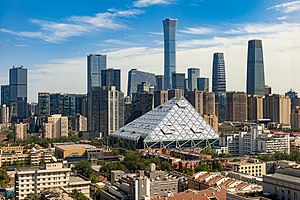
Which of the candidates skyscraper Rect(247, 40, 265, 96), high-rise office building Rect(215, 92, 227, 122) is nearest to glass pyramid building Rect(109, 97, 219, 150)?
high-rise office building Rect(215, 92, 227, 122)

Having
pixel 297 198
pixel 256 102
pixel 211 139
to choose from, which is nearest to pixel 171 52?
pixel 256 102

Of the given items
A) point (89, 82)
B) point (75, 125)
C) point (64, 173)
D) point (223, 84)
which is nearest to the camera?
point (64, 173)

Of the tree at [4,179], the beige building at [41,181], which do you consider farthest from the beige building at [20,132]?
the beige building at [41,181]

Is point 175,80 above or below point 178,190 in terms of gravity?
above

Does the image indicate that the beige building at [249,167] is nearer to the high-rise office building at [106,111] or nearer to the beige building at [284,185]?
the beige building at [284,185]

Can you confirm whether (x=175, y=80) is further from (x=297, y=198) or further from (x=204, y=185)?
(x=297, y=198)

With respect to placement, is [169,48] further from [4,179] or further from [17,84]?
[4,179]

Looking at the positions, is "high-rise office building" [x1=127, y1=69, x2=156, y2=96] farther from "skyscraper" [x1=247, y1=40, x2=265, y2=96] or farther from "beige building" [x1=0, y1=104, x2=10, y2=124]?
"beige building" [x1=0, y1=104, x2=10, y2=124]
